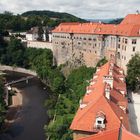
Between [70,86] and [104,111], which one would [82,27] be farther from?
[104,111]

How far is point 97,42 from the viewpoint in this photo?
62.7 meters

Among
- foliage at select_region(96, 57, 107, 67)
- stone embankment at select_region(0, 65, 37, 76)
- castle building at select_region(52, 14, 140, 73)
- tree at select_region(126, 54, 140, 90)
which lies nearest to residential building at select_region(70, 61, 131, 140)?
tree at select_region(126, 54, 140, 90)

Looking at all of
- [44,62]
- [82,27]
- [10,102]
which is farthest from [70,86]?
[44,62]

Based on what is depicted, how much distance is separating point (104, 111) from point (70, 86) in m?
32.2

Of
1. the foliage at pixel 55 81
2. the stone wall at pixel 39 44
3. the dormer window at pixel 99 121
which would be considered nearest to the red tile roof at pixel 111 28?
the foliage at pixel 55 81

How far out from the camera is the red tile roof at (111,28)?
53625 millimetres

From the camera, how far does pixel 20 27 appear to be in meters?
113

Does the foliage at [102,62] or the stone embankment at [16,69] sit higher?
the foliage at [102,62]

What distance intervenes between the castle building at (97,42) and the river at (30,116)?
977 cm

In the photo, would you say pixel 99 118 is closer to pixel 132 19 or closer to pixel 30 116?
pixel 30 116

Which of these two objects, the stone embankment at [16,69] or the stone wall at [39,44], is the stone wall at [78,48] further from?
the stone embankment at [16,69]

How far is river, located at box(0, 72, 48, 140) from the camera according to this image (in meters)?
41.2

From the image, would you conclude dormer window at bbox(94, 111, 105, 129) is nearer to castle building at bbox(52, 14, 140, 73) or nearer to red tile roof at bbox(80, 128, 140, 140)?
red tile roof at bbox(80, 128, 140, 140)

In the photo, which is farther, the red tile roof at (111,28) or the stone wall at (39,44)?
the stone wall at (39,44)
